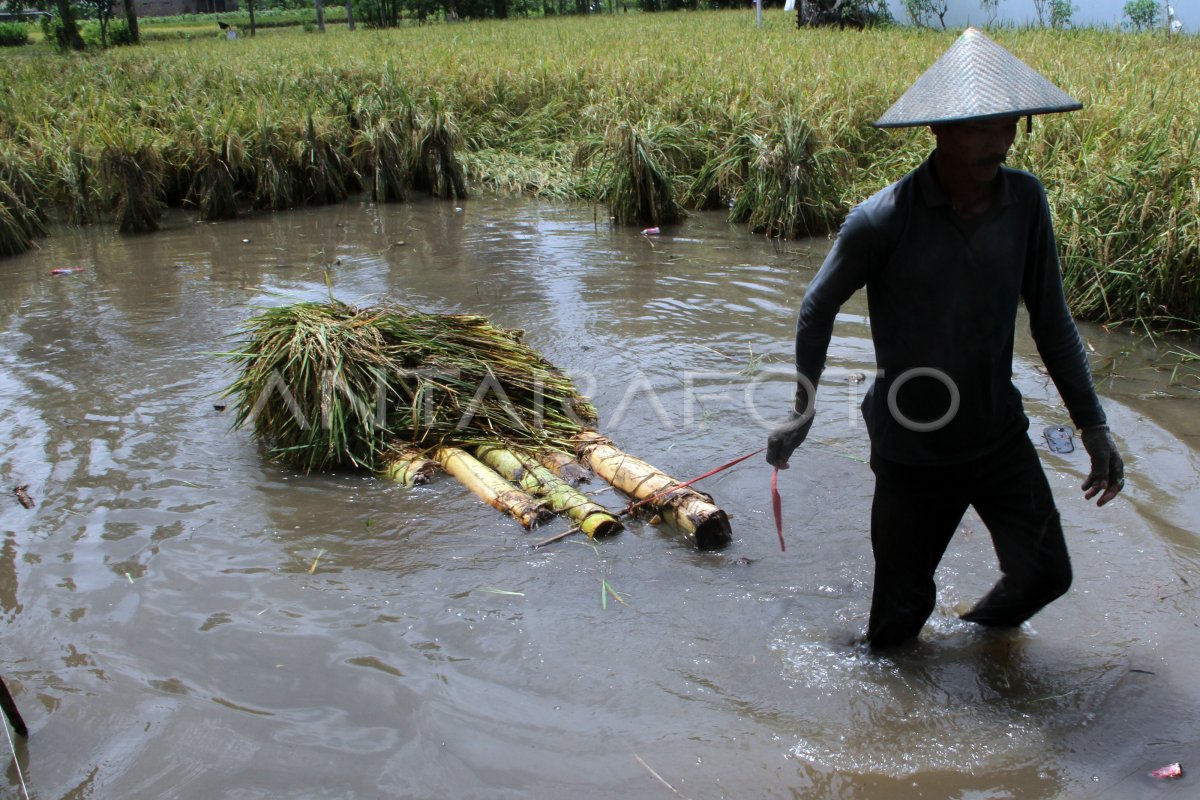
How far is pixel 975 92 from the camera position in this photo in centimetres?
211

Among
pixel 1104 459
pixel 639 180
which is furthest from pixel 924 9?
pixel 1104 459

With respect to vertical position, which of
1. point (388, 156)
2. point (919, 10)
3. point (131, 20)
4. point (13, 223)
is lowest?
point (13, 223)

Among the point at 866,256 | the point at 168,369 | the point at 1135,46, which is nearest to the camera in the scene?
the point at 866,256

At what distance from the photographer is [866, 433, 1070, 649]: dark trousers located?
2.39 m

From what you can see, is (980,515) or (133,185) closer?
(980,515)

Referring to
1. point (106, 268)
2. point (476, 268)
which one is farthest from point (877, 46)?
point (106, 268)

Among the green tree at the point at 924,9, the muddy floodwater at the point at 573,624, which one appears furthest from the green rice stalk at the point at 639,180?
the green tree at the point at 924,9

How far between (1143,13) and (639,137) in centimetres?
1130

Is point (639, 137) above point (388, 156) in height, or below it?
above

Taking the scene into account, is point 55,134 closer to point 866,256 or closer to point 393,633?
point 393,633

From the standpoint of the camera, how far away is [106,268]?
7793 millimetres

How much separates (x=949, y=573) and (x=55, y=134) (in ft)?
31.6

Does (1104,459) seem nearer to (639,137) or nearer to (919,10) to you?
(639,137)

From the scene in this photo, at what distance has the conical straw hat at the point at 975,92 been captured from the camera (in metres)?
2.08
